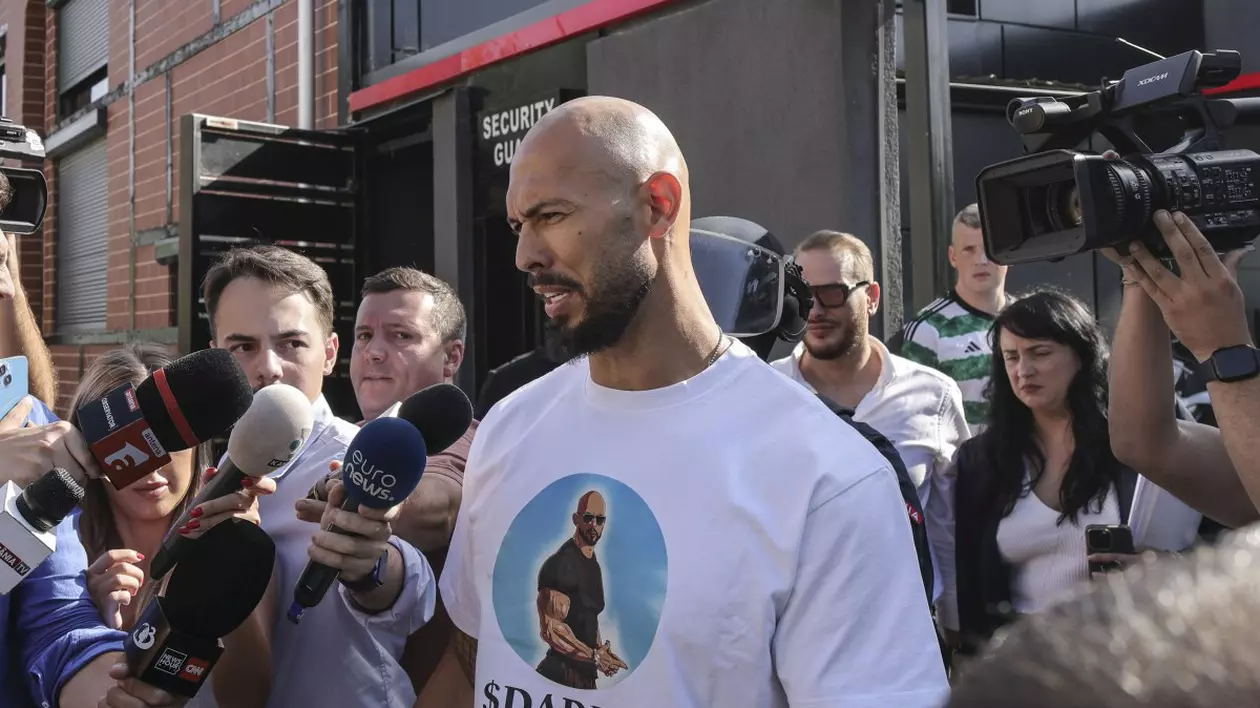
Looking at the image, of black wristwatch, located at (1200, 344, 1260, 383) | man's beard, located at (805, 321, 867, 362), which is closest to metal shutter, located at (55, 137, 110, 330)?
man's beard, located at (805, 321, 867, 362)

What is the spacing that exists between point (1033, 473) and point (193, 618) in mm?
2321

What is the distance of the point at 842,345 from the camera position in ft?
12.4

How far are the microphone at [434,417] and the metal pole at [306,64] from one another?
20.1 ft

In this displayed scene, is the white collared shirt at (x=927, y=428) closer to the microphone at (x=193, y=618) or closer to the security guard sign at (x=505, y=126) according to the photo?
the microphone at (x=193, y=618)

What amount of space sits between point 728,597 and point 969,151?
5.82 m

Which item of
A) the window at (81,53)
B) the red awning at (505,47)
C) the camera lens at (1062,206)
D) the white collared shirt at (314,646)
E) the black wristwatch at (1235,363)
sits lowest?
the white collared shirt at (314,646)

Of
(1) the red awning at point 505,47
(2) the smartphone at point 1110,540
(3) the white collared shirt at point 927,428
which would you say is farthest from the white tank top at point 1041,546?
(1) the red awning at point 505,47

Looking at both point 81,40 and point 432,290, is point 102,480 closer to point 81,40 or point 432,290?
point 432,290

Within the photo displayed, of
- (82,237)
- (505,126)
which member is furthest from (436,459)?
(82,237)

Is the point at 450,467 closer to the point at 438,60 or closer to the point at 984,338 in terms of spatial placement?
the point at 984,338

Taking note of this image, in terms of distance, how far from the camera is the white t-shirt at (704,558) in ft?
4.95

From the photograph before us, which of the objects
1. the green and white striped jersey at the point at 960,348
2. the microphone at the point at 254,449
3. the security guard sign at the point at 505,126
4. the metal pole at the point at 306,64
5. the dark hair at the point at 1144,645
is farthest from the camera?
the metal pole at the point at 306,64

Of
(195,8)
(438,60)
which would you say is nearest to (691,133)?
(438,60)

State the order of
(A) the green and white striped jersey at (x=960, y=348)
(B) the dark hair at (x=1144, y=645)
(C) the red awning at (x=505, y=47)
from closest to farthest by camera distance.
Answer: (B) the dark hair at (x=1144, y=645)
(A) the green and white striped jersey at (x=960, y=348)
(C) the red awning at (x=505, y=47)
